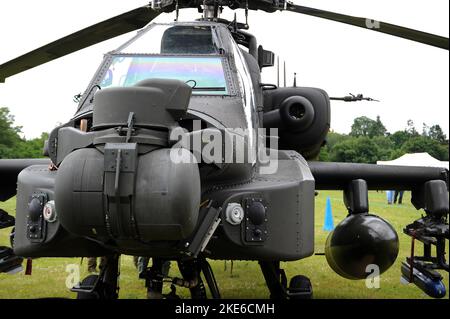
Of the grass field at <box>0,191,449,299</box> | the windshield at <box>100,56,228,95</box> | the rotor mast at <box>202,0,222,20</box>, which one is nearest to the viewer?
the windshield at <box>100,56,228,95</box>

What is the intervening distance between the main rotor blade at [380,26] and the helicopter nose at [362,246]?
177cm

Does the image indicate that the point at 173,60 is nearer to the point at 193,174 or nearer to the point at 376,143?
the point at 193,174

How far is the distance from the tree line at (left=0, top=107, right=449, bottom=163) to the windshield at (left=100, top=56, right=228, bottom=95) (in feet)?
11.2

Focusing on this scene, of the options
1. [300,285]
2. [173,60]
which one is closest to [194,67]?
[173,60]

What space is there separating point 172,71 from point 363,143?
79.4 ft

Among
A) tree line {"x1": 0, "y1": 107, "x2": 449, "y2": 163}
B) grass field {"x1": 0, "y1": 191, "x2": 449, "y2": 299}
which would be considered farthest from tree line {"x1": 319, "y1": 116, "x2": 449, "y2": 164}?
grass field {"x1": 0, "y1": 191, "x2": 449, "y2": 299}

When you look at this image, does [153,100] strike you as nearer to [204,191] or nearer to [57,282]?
[204,191]

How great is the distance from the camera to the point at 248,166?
3709mm

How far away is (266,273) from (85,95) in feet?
7.50

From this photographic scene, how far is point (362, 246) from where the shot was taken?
5.14m

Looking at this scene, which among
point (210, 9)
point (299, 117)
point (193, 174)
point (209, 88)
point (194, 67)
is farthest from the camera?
point (210, 9)

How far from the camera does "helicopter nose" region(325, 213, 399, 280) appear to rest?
5035 mm

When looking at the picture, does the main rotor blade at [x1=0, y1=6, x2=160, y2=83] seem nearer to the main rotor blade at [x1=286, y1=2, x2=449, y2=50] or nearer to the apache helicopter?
the apache helicopter

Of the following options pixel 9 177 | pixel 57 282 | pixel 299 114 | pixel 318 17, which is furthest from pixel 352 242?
pixel 57 282
